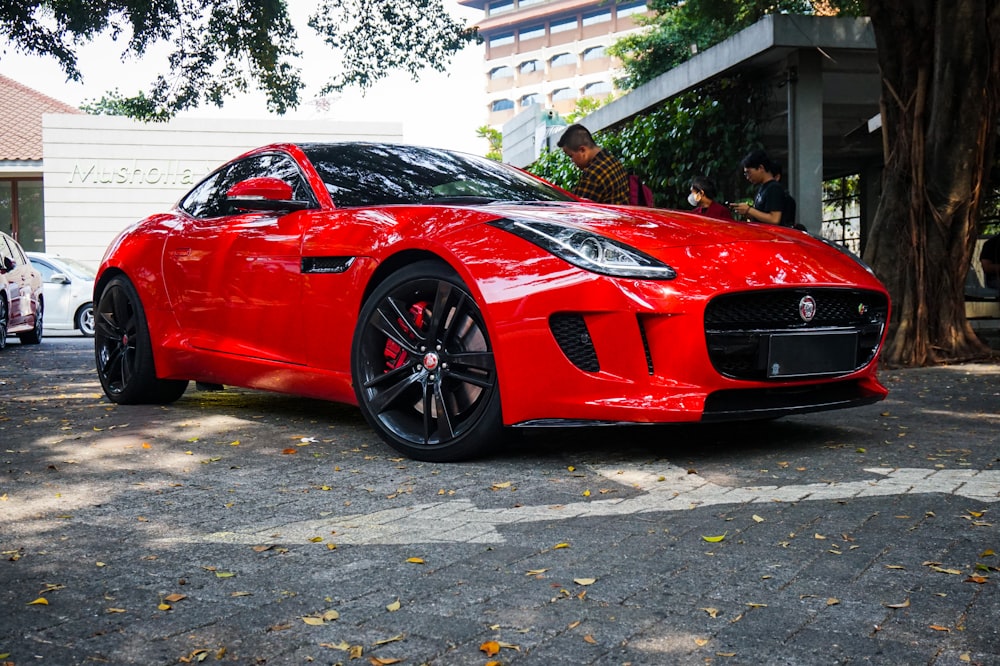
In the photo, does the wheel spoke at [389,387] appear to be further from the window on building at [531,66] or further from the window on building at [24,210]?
the window on building at [531,66]

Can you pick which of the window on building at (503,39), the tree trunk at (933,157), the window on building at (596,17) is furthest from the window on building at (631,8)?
the tree trunk at (933,157)

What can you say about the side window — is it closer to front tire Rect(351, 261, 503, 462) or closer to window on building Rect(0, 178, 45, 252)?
window on building Rect(0, 178, 45, 252)

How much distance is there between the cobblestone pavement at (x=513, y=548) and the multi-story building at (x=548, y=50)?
11938cm

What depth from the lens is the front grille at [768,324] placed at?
4.16 metres

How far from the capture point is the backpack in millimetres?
7804

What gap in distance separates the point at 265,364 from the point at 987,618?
3.62m

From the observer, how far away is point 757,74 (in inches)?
513

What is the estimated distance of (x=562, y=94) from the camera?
12988cm

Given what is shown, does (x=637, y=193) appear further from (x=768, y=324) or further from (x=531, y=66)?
(x=531, y=66)

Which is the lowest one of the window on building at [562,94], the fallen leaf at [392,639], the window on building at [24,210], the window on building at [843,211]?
the fallen leaf at [392,639]

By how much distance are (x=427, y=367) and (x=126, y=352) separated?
261 cm

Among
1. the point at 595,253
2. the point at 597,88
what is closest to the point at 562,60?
the point at 597,88

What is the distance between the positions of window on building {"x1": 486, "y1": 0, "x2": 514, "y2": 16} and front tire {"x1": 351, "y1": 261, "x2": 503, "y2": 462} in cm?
13325

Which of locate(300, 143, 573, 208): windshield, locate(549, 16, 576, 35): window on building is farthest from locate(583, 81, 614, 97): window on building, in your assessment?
locate(300, 143, 573, 208): windshield
